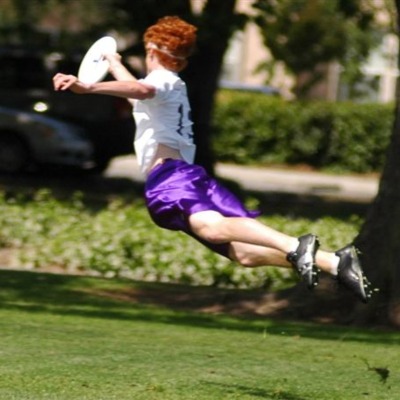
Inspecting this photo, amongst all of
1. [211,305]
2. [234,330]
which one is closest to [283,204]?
[211,305]

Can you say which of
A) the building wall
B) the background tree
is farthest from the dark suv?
the building wall

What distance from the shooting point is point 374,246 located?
11109 millimetres

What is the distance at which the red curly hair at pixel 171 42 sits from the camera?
816cm

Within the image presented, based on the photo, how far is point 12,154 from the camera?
22.0 meters

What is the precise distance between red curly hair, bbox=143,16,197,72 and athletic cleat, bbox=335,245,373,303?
4.90 feet

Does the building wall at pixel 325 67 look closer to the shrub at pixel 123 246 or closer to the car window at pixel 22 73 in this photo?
the car window at pixel 22 73

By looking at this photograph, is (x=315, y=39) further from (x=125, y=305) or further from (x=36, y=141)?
(x=125, y=305)

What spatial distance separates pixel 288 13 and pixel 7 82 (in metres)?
7.24

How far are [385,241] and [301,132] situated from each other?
60.7 ft

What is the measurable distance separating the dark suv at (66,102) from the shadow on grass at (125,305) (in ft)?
30.7

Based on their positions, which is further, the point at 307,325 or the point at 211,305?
the point at 211,305

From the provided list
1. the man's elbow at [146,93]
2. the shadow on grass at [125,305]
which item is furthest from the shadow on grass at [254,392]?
the shadow on grass at [125,305]

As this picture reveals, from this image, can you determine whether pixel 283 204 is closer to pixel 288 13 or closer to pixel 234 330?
pixel 288 13

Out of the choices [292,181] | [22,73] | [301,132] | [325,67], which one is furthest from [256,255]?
[325,67]
